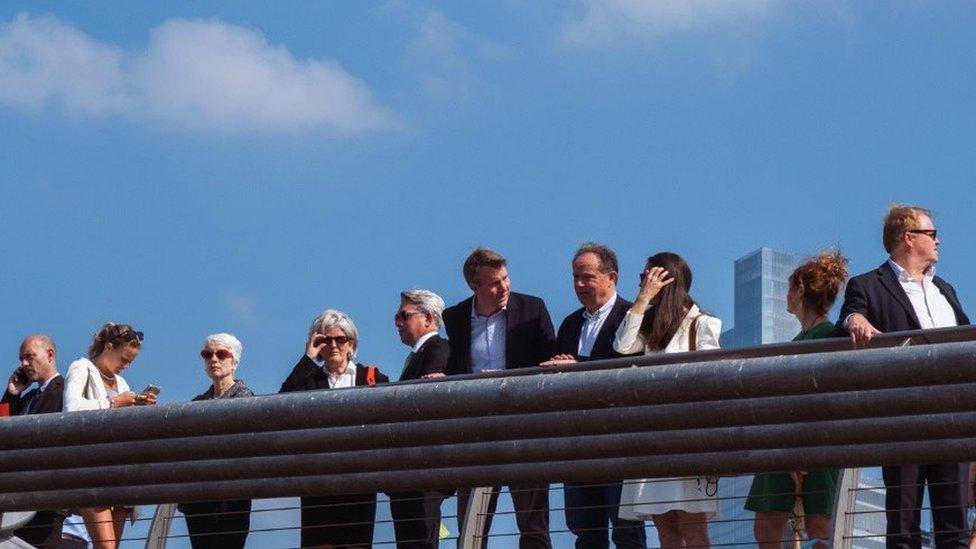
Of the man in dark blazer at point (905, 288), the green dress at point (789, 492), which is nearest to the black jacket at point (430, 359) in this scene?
the green dress at point (789, 492)

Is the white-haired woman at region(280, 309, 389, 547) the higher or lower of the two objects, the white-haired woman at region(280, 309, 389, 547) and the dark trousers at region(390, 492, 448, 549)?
the higher

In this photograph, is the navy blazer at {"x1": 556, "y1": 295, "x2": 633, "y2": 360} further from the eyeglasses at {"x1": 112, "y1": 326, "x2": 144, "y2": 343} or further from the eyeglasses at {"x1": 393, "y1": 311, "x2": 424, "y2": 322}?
the eyeglasses at {"x1": 112, "y1": 326, "x2": 144, "y2": 343}

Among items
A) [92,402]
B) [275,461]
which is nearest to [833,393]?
[275,461]

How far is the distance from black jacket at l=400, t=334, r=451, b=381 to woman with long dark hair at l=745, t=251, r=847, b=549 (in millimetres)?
2238

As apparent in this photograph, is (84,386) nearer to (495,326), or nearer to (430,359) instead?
(430,359)

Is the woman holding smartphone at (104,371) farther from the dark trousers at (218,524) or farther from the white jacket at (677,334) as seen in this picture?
the white jacket at (677,334)

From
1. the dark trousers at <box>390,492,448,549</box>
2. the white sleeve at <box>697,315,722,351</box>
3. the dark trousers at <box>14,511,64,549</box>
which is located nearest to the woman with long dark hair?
the white sleeve at <box>697,315,722,351</box>

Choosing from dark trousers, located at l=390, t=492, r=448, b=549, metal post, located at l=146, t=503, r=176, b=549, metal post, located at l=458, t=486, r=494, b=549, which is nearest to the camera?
metal post, located at l=458, t=486, r=494, b=549

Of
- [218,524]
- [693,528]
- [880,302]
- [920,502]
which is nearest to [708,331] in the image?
[880,302]

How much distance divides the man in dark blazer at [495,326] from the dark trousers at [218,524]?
1886 mm

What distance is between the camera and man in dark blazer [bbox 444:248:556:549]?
1121 cm

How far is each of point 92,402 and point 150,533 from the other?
6.72 feet

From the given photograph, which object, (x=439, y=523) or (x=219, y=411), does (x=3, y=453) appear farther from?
(x=439, y=523)

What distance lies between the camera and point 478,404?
733 cm
